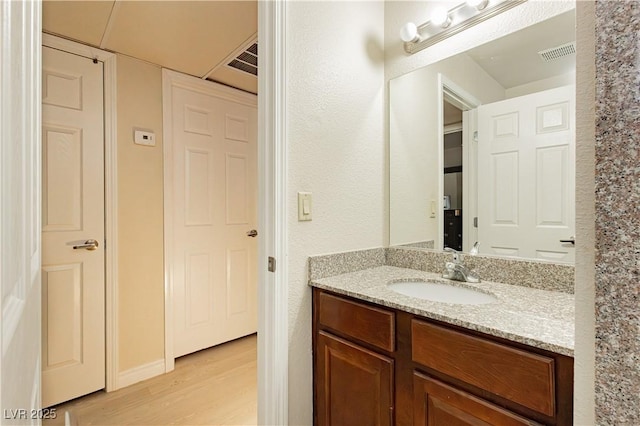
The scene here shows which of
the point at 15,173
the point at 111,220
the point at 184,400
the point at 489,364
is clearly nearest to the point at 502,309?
the point at 489,364

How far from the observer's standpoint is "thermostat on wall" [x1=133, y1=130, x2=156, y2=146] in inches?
83.7

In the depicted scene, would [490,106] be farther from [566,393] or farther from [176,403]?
[176,403]

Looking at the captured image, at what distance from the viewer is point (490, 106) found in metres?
1.42

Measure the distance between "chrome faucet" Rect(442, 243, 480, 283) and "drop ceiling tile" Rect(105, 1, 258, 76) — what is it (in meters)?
1.62

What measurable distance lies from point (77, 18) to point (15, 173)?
1.72 metres

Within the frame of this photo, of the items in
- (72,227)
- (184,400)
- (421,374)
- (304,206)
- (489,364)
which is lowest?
(184,400)

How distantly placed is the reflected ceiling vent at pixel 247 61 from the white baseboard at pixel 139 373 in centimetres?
220

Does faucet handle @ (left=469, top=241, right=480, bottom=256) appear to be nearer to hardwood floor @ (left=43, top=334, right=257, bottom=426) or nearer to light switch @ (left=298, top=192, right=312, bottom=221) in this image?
light switch @ (left=298, top=192, right=312, bottom=221)

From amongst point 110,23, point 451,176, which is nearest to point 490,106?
point 451,176

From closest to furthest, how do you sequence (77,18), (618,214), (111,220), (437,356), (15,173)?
(618,214) → (15,173) → (437,356) → (77,18) → (111,220)

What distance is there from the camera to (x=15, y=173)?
51 cm

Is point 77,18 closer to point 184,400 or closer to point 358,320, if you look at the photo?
point 358,320

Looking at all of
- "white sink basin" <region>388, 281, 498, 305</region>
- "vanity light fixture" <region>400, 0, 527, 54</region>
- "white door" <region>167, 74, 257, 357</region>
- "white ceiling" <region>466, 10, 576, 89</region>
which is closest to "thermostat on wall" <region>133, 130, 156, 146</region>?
"white door" <region>167, 74, 257, 357</region>

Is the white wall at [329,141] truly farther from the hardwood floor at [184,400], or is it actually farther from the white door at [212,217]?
the white door at [212,217]
